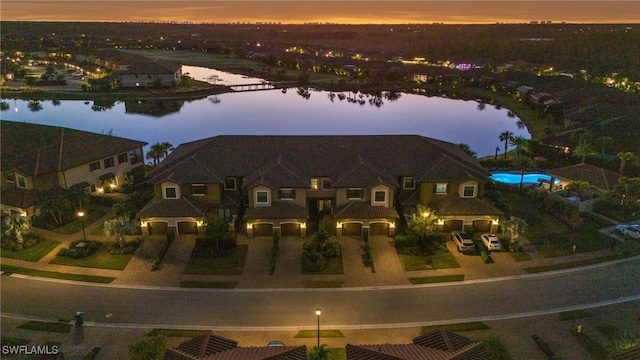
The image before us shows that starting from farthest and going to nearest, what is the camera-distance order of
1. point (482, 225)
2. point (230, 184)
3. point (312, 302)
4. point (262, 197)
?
1. point (230, 184)
2. point (482, 225)
3. point (262, 197)
4. point (312, 302)

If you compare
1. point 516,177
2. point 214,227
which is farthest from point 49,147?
point 516,177

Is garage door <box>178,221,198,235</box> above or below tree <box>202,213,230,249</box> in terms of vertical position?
below

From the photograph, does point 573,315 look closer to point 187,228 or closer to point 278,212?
point 278,212

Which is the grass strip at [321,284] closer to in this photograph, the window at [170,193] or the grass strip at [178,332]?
the grass strip at [178,332]

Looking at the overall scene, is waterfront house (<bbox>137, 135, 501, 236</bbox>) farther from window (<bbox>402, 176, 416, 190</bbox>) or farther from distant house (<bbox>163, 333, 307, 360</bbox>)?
distant house (<bbox>163, 333, 307, 360</bbox>)

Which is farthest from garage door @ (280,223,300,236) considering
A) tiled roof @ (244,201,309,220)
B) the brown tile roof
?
the brown tile roof

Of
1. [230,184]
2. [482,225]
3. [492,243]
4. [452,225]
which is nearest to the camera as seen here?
[492,243]
